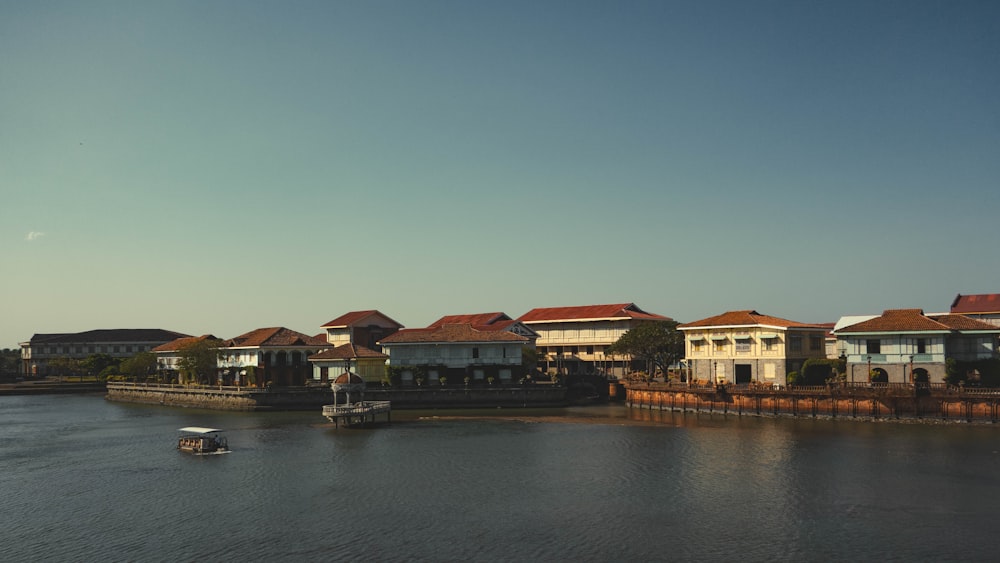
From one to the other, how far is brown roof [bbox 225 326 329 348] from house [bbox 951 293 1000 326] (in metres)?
98.3

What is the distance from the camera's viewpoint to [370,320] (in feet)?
376

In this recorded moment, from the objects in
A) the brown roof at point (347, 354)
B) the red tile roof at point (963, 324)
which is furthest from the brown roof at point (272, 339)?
the red tile roof at point (963, 324)

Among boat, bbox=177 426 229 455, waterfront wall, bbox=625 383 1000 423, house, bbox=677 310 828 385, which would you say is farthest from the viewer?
house, bbox=677 310 828 385

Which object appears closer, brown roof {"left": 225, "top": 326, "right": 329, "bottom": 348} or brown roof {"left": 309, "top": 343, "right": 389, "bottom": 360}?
brown roof {"left": 309, "top": 343, "right": 389, "bottom": 360}

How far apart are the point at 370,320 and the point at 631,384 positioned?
44.6 meters

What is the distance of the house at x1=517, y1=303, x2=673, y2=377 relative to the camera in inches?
4692

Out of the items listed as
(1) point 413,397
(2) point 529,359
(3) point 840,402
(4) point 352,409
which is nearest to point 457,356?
(1) point 413,397

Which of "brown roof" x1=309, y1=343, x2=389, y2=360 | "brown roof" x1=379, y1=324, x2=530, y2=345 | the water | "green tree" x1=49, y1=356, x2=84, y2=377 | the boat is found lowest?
the water

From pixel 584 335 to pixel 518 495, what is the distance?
83.6 m

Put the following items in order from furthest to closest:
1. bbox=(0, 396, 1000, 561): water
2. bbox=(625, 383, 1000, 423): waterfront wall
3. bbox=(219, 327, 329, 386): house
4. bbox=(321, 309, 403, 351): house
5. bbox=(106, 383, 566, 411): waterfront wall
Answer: bbox=(321, 309, 403, 351): house, bbox=(219, 327, 329, 386): house, bbox=(106, 383, 566, 411): waterfront wall, bbox=(625, 383, 1000, 423): waterfront wall, bbox=(0, 396, 1000, 561): water

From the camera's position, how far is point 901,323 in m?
73.2

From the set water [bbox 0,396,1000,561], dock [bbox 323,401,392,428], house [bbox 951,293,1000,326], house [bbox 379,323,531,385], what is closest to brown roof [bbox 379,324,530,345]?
house [bbox 379,323,531,385]

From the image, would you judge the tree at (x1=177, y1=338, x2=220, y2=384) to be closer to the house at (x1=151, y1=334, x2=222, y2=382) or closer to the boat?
the house at (x1=151, y1=334, x2=222, y2=382)

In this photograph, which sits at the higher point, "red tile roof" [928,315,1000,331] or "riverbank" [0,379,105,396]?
"red tile roof" [928,315,1000,331]
